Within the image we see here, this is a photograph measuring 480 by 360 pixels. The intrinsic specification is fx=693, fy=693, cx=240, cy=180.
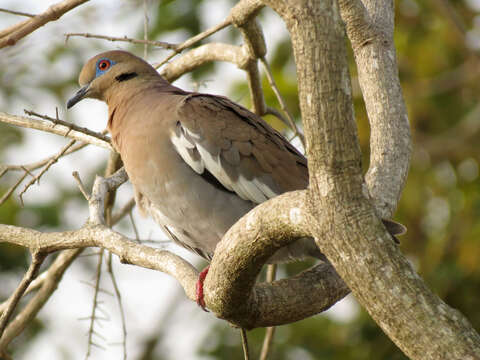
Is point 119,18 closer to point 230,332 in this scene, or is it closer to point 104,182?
point 104,182

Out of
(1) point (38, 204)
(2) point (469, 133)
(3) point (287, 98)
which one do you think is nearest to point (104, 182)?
(1) point (38, 204)

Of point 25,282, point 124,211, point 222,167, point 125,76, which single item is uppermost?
point 125,76

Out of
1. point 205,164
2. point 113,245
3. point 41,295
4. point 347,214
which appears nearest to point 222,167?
point 205,164

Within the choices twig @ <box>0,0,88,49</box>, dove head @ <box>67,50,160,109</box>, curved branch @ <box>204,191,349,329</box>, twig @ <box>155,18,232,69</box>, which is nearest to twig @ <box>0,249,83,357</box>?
dove head @ <box>67,50,160,109</box>

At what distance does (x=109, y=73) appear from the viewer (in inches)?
173

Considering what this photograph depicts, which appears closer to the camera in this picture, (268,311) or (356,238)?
(356,238)

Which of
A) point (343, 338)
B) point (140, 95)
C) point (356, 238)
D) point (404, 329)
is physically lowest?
point (343, 338)

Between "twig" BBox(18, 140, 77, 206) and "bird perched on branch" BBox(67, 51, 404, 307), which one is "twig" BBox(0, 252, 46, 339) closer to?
"twig" BBox(18, 140, 77, 206)

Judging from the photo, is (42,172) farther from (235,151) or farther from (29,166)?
(235,151)

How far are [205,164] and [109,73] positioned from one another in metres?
1.21

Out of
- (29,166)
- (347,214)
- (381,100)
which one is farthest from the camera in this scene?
(29,166)

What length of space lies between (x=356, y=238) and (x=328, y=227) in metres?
0.09

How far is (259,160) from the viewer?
3.63 meters

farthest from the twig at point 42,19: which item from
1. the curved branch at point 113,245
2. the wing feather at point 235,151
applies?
the curved branch at point 113,245
